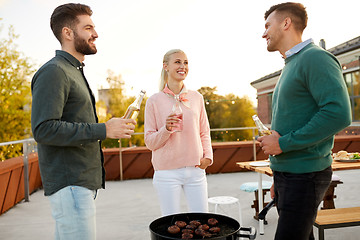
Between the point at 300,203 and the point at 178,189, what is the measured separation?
87cm

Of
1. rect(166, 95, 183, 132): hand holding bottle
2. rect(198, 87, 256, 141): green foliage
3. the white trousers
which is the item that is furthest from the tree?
rect(166, 95, 183, 132): hand holding bottle

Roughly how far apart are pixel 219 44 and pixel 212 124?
5.99 meters

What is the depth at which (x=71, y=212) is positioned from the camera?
1372 millimetres

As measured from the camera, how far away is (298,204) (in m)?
1.35

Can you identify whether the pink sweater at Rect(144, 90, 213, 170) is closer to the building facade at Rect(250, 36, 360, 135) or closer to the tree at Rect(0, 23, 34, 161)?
the building facade at Rect(250, 36, 360, 135)

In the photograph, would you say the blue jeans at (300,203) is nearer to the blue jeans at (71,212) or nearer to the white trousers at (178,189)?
the white trousers at (178,189)

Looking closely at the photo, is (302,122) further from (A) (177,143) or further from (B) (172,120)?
(A) (177,143)

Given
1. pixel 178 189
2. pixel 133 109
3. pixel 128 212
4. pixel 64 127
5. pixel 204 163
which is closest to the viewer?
pixel 64 127

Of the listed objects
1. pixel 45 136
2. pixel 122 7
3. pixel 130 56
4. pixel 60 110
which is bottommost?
pixel 45 136

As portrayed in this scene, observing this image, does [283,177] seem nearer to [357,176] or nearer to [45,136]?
[45,136]

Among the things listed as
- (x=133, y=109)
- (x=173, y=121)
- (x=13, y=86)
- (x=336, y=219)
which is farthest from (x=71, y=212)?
(x=13, y=86)

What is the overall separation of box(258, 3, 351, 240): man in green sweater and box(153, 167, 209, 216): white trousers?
66cm

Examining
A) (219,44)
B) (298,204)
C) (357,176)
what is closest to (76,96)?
(298,204)

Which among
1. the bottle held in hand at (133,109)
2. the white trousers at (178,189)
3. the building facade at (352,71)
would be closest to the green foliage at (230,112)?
the building facade at (352,71)
